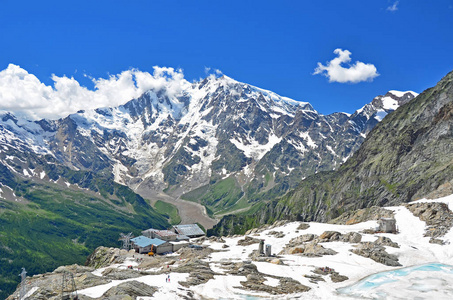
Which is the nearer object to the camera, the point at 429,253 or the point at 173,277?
the point at 173,277

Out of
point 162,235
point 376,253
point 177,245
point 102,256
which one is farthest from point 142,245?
point 376,253

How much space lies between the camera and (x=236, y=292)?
176ft

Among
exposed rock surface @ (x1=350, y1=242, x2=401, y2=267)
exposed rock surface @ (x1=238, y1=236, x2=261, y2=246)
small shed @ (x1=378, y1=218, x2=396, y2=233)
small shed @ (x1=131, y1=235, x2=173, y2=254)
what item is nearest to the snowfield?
exposed rock surface @ (x1=350, y1=242, x2=401, y2=267)

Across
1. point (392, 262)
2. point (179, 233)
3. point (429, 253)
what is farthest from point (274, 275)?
point (179, 233)

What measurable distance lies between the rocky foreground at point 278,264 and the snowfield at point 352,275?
189 millimetres

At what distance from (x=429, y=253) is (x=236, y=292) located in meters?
55.1

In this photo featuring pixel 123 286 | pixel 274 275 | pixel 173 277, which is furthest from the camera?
pixel 274 275

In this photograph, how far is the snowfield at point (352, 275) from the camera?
2094 inches

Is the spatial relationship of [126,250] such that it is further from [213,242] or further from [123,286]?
[123,286]

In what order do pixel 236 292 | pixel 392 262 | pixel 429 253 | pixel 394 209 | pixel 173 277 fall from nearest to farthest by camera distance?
pixel 236 292
pixel 173 277
pixel 392 262
pixel 429 253
pixel 394 209

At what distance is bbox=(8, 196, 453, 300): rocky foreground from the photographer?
174 feet

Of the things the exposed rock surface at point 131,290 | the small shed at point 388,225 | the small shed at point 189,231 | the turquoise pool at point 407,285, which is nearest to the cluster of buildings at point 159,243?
the small shed at point 189,231

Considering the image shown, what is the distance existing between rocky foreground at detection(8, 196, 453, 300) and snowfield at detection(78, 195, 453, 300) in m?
0.19

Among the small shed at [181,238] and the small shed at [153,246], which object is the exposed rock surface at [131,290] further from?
the small shed at [181,238]
